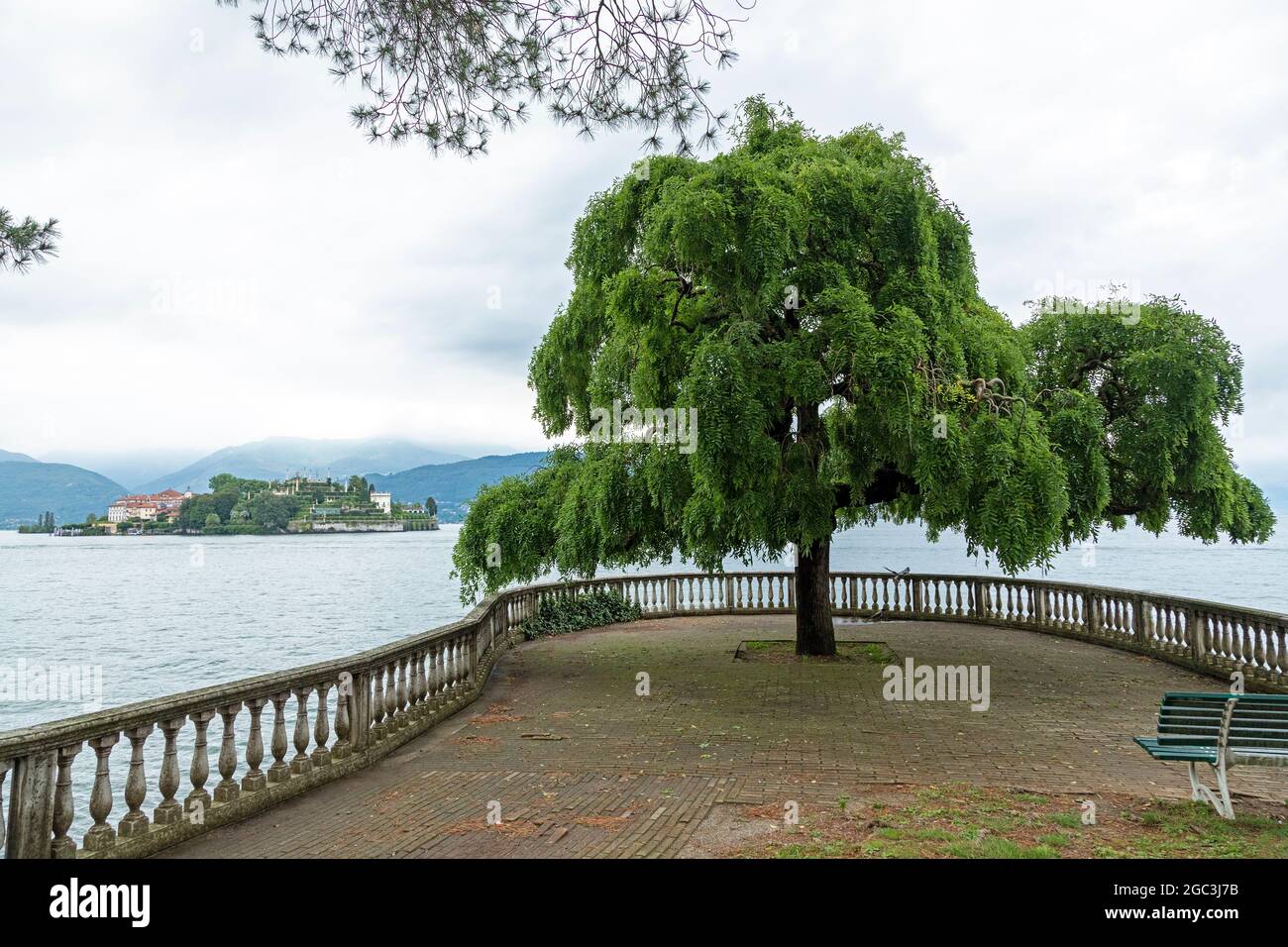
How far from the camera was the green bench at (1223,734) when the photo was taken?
5941mm

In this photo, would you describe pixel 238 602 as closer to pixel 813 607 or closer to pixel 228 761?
pixel 813 607

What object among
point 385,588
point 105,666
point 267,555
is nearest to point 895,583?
point 105,666

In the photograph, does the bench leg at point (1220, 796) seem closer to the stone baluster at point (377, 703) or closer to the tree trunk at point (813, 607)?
the stone baluster at point (377, 703)

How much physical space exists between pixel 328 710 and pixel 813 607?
8361mm

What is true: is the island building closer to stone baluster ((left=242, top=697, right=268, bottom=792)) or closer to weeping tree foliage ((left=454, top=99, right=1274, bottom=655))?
weeping tree foliage ((left=454, top=99, right=1274, bottom=655))

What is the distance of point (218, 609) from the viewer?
55656mm

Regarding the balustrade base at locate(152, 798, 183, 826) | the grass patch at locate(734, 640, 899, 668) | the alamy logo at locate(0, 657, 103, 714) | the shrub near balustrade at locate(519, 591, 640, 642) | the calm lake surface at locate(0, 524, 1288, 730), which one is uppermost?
the balustrade base at locate(152, 798, 183, 826)

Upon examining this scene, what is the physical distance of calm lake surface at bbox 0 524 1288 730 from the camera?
107 feet

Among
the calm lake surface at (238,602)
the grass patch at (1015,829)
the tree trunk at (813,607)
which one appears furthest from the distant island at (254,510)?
the grass patch at (1015,829)

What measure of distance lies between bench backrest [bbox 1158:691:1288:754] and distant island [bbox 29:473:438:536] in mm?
178156

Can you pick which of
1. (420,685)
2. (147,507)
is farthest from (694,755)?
(147,507)
